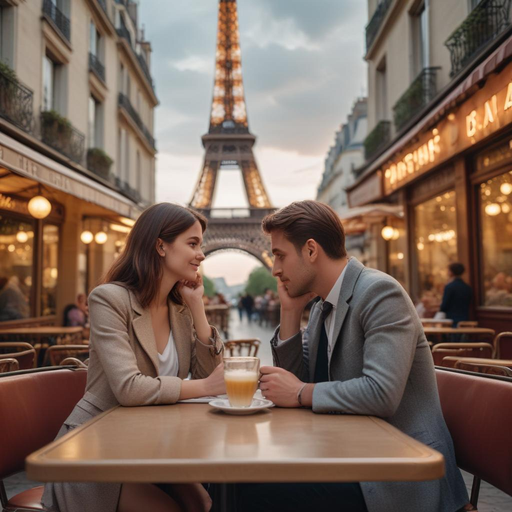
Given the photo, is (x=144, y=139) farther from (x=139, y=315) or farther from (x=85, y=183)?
(x=139, y=315)

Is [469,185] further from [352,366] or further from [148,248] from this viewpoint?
[352,366]

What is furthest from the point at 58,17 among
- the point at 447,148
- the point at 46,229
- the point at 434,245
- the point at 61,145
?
the point at 434,245

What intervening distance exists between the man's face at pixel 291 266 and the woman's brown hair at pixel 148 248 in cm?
47

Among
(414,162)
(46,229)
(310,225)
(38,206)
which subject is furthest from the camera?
(46,229)

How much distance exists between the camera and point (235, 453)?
1.17m

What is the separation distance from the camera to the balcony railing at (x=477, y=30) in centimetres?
704

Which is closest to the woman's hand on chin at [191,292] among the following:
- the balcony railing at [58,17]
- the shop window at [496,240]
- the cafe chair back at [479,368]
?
the cafe chair back at [479,368]

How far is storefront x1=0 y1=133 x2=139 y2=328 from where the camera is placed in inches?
256

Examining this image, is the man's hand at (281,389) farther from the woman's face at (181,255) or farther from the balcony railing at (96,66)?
the balcony railing at (96,66)

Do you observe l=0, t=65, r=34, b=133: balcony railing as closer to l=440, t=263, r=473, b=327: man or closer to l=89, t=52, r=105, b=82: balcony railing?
l=89, t=52, r=105, b=82: balcony railing

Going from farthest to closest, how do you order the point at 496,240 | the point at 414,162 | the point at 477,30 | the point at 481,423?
1. the point at 414,162
2. the point at 477,30
3. the point at 496,240
4. the point at 481,423

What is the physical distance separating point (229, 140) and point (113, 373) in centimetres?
3605

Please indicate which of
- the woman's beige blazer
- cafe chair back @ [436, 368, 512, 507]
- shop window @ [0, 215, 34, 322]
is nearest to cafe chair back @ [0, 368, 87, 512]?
the woman's beige blazer

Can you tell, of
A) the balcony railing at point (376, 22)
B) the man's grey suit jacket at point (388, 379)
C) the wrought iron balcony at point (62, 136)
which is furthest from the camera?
the balcony railing at point (376, 22)
